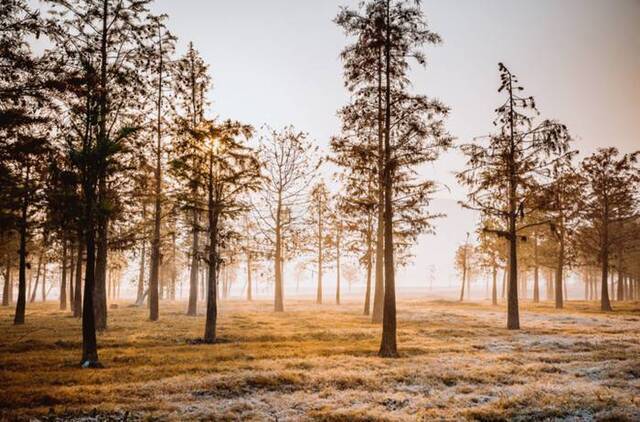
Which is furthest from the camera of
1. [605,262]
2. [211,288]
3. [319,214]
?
[319,214]

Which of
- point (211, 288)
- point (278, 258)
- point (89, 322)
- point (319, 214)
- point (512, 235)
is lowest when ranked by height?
point (89, 322)

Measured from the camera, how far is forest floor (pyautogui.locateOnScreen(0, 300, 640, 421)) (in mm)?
8719

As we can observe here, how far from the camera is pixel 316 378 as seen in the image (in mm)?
11531

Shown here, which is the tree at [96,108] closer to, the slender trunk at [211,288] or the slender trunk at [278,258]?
the slender trunk at [211,288]

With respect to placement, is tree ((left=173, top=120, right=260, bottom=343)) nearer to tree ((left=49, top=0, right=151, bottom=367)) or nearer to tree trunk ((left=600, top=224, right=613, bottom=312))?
tree ((left=49, top=0, right=151, bottom=367))

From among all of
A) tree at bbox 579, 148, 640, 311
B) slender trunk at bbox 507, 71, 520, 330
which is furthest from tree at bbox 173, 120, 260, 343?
tree at bbox 579, 148, 640, 311

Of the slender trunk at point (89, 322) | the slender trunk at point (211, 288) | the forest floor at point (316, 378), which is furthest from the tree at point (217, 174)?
the slender trunk at point (89, 322)

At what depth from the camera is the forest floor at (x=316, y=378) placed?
8.72 m

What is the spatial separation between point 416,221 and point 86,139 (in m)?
17.3

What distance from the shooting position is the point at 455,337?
20625 mm

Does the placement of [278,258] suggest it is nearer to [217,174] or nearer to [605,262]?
[217,174]

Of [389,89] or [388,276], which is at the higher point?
[389,89]

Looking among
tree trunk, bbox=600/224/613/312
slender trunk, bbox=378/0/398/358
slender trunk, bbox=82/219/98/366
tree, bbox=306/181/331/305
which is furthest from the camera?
tree, bbox=306/181/331/305

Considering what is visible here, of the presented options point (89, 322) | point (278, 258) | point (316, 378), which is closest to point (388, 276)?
point (316, 378)
